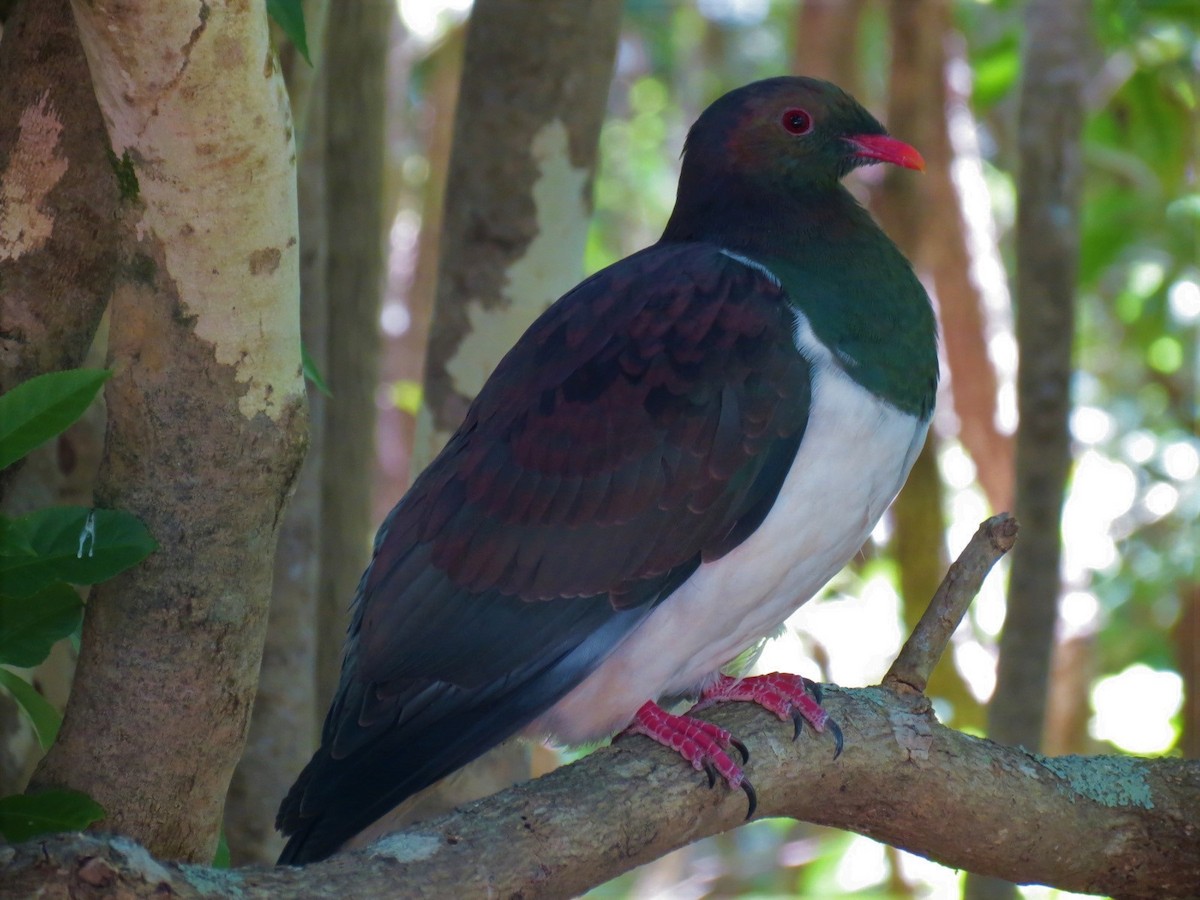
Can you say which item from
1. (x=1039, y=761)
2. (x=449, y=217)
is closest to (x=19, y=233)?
(x=449, y=217)

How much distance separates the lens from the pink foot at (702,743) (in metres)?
2.42

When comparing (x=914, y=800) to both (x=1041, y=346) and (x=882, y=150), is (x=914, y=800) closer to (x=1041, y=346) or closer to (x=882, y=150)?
(x=882, y=150)

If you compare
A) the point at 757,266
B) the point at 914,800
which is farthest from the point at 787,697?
the point at 757,266

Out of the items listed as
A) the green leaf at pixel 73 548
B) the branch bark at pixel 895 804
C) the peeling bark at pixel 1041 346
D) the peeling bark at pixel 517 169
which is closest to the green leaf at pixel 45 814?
the green leaf at pixel 73 548

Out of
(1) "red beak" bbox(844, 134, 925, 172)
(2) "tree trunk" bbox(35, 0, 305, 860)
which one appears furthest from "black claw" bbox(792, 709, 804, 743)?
(1) "red beak" bbox(844, 134, 925, 172)

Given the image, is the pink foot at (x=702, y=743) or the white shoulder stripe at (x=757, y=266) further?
the white shoulder stripe at (x=757, y=266)

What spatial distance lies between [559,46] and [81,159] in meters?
1.60

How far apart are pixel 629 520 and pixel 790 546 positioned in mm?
304

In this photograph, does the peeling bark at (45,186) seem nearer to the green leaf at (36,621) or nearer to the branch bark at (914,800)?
the green leaf at (36,621)

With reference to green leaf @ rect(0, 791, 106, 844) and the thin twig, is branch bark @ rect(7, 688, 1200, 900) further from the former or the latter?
green leaf @ rect(0, 791, 106, 844)

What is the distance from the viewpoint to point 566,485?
278 centimetres

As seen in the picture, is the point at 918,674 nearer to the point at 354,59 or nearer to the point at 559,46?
the point at 559,46

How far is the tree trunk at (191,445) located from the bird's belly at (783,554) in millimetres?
790

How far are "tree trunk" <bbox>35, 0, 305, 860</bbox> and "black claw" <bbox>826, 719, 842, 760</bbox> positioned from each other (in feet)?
3.27
